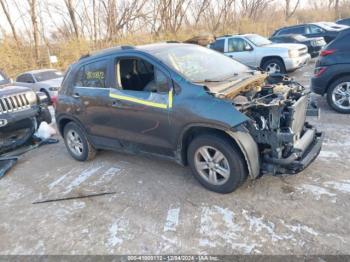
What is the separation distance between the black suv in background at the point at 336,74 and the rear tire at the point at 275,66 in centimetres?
434

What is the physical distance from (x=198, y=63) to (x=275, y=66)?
24.2 feet

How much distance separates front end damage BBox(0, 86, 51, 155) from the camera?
5.87 meters

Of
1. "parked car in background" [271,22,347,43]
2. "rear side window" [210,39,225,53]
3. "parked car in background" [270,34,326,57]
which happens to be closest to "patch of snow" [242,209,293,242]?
"rear side window" [210,39,225,53]

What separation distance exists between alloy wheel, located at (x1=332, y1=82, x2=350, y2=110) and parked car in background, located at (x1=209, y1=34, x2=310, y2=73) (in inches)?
166

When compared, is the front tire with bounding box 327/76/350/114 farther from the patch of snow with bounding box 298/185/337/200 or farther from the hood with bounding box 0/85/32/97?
the hood with bounding box 0/85/32/97

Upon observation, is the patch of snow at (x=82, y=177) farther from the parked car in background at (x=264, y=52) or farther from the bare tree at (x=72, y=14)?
the bare tree at (x=72, y=14)

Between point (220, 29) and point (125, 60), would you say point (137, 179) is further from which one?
point (220, 29)

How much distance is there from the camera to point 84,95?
484cm

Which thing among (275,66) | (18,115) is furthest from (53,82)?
(275,66)

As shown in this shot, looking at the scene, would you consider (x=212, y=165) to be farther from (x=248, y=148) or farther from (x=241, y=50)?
(x=241, y=50)

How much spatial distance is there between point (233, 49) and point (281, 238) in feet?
32.0

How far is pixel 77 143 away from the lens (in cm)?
539

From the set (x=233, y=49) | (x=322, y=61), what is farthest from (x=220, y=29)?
(x=322, y=61)

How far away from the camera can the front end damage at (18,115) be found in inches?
231
